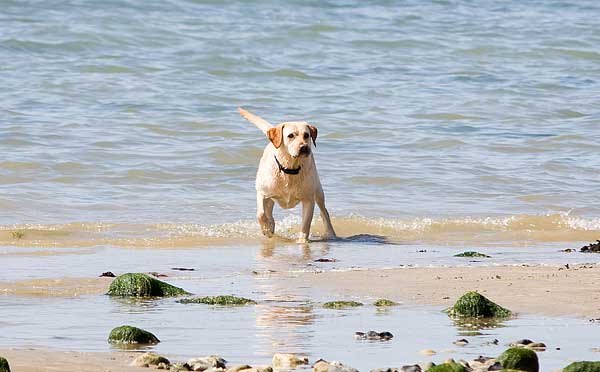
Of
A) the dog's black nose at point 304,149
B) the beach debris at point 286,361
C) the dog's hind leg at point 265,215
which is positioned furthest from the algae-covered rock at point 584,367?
the dog's hind leg at point 265,215

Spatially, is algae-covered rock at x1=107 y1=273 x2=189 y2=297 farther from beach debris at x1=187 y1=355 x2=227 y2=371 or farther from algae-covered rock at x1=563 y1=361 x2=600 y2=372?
algae-covered rock at x1=563 y1=361 x2=600 y2=372

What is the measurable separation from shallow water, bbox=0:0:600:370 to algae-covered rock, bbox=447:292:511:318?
21 centimetres

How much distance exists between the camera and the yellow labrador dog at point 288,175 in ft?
32.3

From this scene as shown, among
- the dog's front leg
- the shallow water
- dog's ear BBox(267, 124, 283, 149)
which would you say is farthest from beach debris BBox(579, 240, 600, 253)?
dog's ear BBox(267, 124, 283, 149)

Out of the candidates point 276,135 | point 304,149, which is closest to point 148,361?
point 304,149

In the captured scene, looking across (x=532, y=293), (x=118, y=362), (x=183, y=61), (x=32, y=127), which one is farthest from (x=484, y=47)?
(x=118, y=362)

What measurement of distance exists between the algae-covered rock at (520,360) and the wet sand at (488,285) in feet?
4.70

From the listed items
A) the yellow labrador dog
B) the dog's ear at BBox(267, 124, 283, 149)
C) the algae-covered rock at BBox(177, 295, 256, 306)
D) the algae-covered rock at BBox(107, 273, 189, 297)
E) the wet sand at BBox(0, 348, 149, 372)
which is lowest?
the wet sand at BBox(0, 348, 149, 372)

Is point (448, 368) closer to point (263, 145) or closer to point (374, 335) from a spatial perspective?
point (374, 335)

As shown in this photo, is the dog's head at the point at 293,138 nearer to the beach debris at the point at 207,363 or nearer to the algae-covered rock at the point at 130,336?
the algae-covered rock at the point at 130,336

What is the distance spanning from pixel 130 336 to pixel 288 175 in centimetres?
475

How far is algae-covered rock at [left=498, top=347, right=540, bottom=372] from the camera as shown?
15.8 ft

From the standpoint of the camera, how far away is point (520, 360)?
15.8 ft

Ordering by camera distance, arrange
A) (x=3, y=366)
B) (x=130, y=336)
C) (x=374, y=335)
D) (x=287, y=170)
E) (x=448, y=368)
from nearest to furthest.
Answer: (x=3, y=366), (x=448, y=368), (x=130, y=336), (x=374, y=335), (x=287, y=170)
